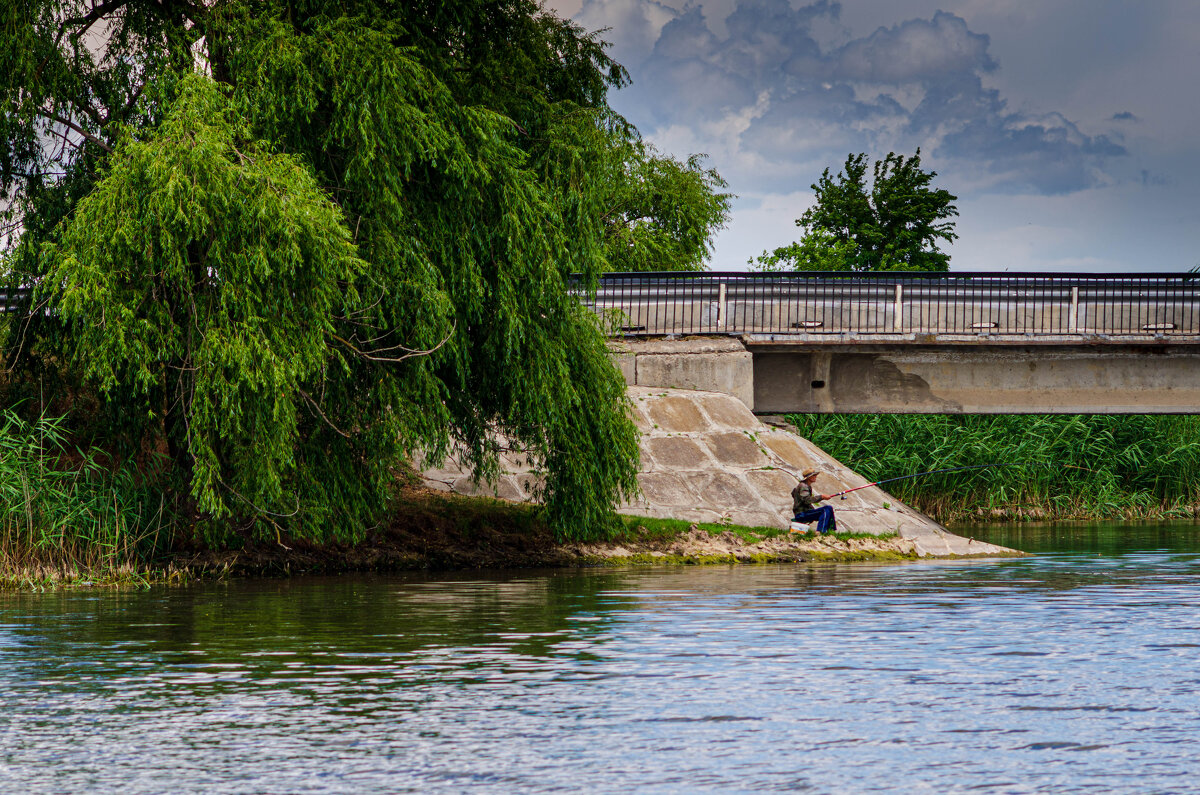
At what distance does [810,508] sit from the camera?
2381 cm

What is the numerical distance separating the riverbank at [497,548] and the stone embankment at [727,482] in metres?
0.07

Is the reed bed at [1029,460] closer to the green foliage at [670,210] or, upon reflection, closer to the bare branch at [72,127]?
the green foliage at [670,210]

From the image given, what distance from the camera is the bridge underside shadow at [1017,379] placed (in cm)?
2702

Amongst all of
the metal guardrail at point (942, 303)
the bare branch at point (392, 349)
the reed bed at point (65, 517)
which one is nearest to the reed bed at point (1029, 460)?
the metal guardrail at point (942, 303)

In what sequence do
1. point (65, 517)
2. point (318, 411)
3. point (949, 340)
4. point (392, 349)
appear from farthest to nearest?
point (949, 340), point (392, 349), point (318, 411), point (65, 517)

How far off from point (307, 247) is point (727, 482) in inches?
429

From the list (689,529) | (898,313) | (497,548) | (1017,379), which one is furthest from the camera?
(1017,379)

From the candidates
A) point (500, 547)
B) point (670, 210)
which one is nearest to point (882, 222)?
point (670, 210)

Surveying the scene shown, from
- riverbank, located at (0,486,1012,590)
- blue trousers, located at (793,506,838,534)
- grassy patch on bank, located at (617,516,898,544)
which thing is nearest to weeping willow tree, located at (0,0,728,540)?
riverbank, located at (0,486,1012,590)

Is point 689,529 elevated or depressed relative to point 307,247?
depressed

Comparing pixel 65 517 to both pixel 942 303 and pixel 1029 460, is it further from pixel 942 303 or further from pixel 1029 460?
pixel 1029 460

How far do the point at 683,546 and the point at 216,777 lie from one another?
1644 centimetres

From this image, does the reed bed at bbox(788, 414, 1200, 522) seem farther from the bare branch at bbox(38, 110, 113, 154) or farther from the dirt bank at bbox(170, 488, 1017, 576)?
the bare branch at bbox(38, 110, 113, 154)

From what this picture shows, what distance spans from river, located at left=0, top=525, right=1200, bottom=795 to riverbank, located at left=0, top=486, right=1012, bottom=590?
2.82m
